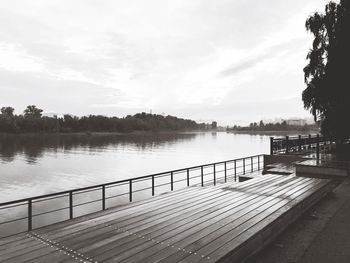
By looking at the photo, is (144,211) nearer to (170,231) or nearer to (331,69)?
A: (170,231)

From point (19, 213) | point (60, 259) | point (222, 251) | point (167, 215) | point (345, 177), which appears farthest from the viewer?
point (19, 213)

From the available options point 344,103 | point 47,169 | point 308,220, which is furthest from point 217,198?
point 47,169

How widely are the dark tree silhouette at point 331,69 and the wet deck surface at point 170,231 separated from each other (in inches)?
458

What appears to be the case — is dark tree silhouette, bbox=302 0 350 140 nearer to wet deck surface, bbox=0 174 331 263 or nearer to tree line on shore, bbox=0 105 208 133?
wet deck surface, bbox=0 174 331 263

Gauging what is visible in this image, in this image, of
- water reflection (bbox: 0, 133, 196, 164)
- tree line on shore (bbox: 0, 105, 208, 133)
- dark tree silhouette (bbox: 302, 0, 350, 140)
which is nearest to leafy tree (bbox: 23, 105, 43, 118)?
tree line on shore (bbox: 0, 105, 208, 133)

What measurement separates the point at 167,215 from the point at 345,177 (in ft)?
30.4

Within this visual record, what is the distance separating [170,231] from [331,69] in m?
16.2

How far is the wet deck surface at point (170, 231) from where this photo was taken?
13.5 feet

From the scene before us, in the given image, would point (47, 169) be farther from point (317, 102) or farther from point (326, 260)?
point (326, 260)

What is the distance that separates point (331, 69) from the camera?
1714 cm

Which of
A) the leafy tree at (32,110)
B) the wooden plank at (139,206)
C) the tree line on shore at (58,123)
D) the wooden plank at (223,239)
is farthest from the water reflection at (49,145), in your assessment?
the leafy tree at (32,110)

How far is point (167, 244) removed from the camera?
4.48 metres

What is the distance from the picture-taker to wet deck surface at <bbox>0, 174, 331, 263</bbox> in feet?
13.5

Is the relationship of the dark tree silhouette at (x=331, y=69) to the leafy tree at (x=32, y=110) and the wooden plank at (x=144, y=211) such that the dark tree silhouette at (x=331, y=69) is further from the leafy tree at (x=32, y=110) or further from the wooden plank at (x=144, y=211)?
the leafy tree at (x=32, y=110)
